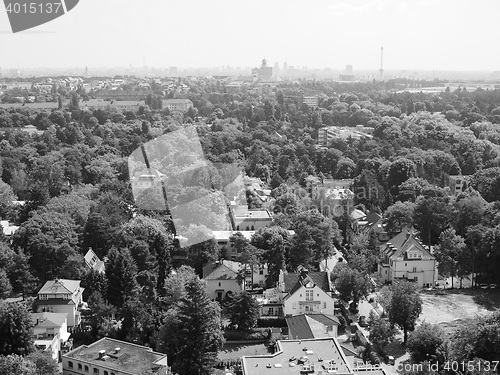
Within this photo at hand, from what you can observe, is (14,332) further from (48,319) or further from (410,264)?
(410,264)

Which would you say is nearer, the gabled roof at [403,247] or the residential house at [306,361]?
the residential house at [306,361]

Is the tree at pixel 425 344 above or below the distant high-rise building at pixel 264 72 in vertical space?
below

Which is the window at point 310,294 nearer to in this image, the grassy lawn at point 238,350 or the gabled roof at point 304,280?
the gabled roof at point 304,280

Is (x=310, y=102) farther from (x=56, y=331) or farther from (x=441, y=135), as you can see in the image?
(x=56, y=331)

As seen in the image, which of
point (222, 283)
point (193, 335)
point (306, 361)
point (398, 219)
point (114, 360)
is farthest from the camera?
point (398, 219)

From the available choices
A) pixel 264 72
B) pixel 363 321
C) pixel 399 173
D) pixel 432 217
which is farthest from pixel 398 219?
pixel 264 72

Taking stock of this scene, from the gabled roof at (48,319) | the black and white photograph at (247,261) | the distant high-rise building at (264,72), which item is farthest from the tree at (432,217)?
the distant high-rise building at (264,72)
